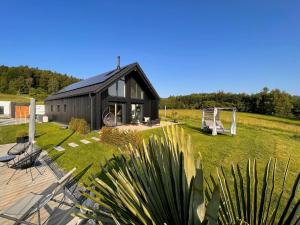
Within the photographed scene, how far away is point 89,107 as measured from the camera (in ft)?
45.5

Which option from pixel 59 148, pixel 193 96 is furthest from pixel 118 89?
pixel 193 96

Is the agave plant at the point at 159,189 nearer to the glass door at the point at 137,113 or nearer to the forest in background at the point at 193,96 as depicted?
the glass door at the point at 137,113

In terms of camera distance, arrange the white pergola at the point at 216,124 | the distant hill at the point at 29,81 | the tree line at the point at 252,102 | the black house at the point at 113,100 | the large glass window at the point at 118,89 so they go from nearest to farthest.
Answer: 1. the white pergola at the point at 216,124
2. the black house at the point at 113,100
3. the large glass window at the point at 118,89
4. the tree line at the point at 252,102
5. the distant hill at the point at 29,81

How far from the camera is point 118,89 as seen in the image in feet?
52.2

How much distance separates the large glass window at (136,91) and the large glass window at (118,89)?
4.17 feet

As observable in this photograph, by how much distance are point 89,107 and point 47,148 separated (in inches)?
227

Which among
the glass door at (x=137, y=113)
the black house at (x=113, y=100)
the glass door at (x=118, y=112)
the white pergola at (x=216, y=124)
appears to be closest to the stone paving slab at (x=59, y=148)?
the black house at (x=113, y=100)

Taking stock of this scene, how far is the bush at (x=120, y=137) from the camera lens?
322 inches

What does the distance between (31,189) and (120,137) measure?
15.0ft

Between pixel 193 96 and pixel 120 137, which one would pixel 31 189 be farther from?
pixel 193 96

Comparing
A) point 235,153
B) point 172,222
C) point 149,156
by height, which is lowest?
point 235,153

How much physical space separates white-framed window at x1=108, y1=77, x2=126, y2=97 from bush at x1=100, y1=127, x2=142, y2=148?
6.31m

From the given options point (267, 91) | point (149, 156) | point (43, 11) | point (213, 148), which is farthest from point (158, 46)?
point (267, 91)

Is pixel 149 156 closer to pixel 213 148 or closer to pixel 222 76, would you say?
pixel 213 148
